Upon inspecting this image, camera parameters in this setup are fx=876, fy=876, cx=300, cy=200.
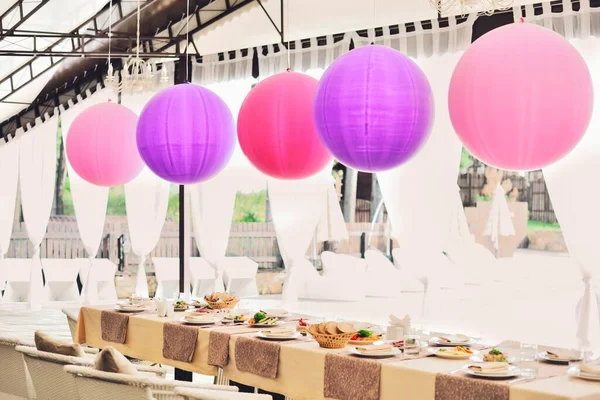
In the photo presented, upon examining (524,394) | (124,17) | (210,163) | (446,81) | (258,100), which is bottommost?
(524,394)

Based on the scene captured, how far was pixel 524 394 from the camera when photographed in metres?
3.44

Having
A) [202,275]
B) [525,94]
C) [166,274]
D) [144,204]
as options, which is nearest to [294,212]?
[144,204]

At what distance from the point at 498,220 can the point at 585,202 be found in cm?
788

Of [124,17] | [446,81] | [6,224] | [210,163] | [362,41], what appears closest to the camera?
[210,163]

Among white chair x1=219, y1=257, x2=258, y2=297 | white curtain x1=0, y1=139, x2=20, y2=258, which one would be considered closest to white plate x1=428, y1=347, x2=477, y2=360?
white chair x1=219, y1=257, x2=258, y2=297

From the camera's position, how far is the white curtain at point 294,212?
820 cm

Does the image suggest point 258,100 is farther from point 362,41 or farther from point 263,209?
point 263,209

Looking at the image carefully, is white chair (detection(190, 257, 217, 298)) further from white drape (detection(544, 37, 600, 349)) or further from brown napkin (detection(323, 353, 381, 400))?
brown napkin (detection(323, 353, 381, 400))

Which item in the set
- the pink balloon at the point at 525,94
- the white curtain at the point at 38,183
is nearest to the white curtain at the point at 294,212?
the pink balloon at the point at 525,94

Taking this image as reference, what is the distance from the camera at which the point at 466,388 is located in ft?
11.9

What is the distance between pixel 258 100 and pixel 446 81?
8.22ft

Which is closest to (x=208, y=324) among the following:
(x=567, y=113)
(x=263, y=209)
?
(x=567, y=113)

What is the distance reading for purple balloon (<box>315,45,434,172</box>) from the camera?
396 centimetres

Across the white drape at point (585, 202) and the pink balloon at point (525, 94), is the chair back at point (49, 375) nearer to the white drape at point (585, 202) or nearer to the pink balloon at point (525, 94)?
the pink balloon at point (525, 94)
